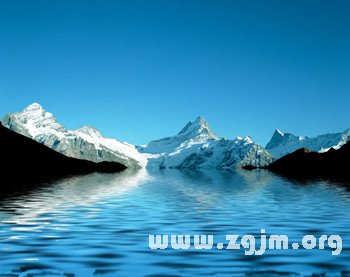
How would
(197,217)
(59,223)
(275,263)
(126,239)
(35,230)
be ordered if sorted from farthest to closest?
(197,217), (59,223), (35,230), (126,239), (275,263)

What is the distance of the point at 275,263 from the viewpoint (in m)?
25.7

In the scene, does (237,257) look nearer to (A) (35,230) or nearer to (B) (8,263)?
(B) (8,263)

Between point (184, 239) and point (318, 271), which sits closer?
point (318, 271)

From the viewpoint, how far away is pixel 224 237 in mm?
36094

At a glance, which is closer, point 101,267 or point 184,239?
point 101,267

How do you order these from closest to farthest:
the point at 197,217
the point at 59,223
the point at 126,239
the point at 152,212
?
the point at 126,239, the point at 59,223, the point at 197,217, the point at 152,212

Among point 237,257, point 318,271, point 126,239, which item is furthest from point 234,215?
point 318,271

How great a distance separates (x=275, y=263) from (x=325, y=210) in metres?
34.6

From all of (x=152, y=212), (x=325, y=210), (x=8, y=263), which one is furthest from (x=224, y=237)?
(x=325, y=210)

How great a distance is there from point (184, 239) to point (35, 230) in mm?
11725

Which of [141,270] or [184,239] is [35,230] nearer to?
[184,239]

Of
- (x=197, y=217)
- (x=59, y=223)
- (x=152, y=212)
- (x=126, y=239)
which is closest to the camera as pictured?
(x=126, y=239)

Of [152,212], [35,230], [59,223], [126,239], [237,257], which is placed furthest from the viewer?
[152,212]

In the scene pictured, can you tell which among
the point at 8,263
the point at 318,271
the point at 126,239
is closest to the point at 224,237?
the point at 126,239
